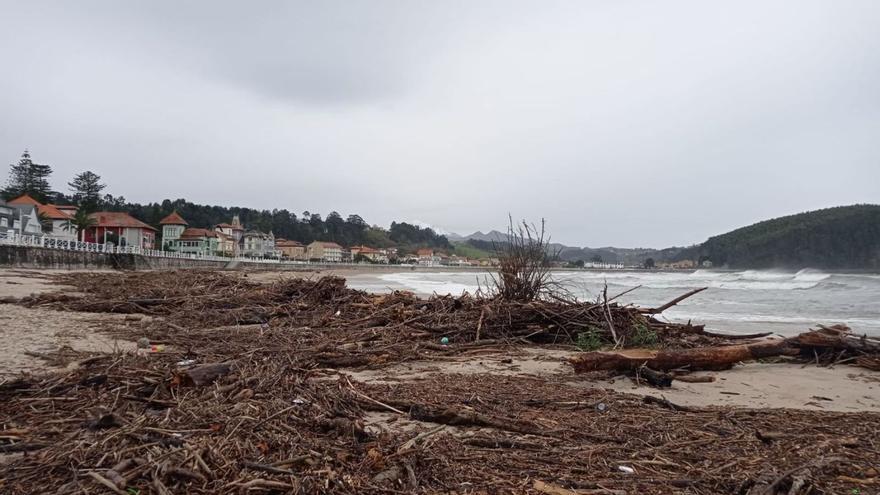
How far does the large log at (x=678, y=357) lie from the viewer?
5148 millimetres

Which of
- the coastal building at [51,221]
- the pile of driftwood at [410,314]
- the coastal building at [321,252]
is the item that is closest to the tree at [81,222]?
the coastal building at [51,221]

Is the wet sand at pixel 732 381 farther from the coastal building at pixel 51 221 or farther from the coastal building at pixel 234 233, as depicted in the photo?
the coastal building at pixel 234 233

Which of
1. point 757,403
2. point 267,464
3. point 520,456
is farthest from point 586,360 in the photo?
point 267,464

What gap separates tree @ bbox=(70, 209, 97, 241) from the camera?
5316cm

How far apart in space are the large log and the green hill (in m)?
77.2

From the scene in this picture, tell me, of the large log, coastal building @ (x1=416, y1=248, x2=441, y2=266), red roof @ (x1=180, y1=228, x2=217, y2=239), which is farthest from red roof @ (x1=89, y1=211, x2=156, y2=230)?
coastal building @ (x1=416, y1=248, x2=441, y2=266)

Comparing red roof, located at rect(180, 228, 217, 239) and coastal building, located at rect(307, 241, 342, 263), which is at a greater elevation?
red roof, located at rect(180, 228, 217, 239)

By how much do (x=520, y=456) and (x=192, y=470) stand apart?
5.71 feet

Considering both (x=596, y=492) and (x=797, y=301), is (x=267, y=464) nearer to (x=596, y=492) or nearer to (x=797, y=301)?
(x=596, y=492)

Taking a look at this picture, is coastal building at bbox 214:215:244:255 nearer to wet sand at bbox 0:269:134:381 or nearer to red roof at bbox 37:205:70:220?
red roof at bbox 37:205:70:220

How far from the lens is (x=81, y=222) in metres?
53.2

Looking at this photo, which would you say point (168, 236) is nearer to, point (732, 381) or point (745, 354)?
point (745, 354)

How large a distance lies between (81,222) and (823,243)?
338 feet

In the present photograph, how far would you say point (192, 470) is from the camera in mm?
2219
